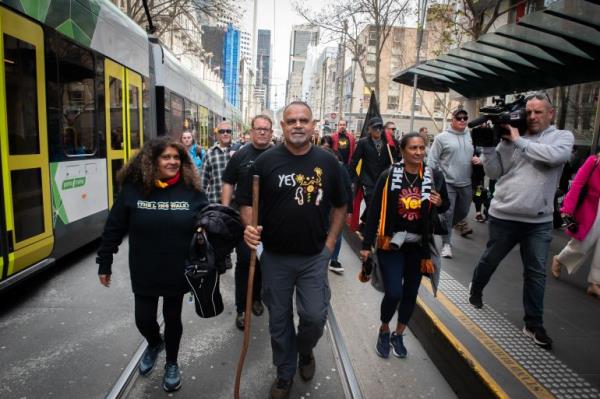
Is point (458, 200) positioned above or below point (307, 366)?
above

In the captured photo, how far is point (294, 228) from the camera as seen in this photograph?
2.87 m

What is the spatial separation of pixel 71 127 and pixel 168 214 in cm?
320

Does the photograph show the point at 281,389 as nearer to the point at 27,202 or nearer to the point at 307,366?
the point at 307,366

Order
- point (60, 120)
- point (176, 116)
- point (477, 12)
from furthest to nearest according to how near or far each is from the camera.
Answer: point (477, 12), point (176, 116), point (60, 120)

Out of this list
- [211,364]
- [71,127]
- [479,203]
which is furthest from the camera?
[479,203]

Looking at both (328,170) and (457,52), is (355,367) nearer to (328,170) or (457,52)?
(328,170)

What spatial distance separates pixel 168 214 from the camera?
291 cm

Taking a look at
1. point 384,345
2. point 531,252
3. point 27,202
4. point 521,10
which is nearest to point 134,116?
point 27,202

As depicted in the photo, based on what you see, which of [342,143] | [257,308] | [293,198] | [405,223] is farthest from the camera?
[342,143]

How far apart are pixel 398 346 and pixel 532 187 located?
1726 millimetres

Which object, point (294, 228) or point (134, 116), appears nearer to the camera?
point (294, 228)

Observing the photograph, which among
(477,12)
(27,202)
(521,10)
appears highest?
(521,10)

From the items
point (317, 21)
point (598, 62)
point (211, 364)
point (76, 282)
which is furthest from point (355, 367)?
point (317, 21)

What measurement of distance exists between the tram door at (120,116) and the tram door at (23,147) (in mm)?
1523
